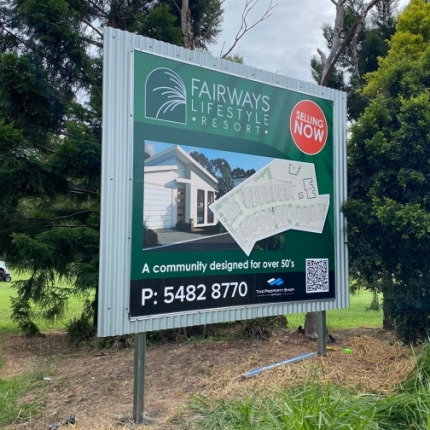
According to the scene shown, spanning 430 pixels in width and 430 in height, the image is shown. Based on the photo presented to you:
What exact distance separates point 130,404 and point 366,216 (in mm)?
3623

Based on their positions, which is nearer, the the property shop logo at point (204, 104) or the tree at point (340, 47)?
the the property shop logo at point (204, 104)

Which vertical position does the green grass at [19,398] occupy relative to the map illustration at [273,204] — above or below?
below

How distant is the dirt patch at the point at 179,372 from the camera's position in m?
5.10

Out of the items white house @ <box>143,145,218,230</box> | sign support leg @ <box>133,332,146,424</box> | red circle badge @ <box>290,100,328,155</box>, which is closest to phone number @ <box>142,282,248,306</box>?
sign support leg @ <box>133,332,146,424</box>

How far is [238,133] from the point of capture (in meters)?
5.60

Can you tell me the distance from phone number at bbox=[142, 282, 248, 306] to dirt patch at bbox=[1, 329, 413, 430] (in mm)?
951

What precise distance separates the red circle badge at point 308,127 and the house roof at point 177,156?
1489mm

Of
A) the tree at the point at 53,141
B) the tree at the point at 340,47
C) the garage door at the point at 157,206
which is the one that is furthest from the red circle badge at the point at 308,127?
the tree at the point at 53,141

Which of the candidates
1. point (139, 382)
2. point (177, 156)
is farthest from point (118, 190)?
point (139, 382)

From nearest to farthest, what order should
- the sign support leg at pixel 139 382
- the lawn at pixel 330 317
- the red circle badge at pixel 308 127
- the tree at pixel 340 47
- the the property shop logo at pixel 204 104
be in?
the sign support leg at pixel 139 382, the the property shop logo at pixel 204 104, the red circle badge at pixel 308 127, the tree at pixel 340 47, the lawn at pixel 330 317

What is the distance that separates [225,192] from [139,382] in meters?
2.07

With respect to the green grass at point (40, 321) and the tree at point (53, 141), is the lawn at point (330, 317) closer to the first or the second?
the green grass at point (40, 321)

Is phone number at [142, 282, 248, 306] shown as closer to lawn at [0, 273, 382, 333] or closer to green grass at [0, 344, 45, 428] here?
green grass at [0, 344, 45, 428]

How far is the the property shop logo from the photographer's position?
4945 mm
